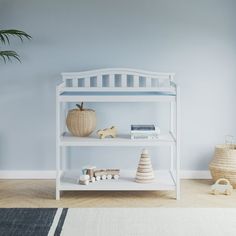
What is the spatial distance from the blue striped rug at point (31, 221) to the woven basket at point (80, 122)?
0.73 metres

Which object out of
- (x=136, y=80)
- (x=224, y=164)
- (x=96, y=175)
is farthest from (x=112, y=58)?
(x=224, y=164)

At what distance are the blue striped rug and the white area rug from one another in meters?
0.06

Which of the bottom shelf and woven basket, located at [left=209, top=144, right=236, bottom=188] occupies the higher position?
woven basket, located at [left=209, top=144, right=236, bottom=188]

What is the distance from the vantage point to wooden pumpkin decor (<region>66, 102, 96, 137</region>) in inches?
165

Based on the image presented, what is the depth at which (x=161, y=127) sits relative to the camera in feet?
15.2

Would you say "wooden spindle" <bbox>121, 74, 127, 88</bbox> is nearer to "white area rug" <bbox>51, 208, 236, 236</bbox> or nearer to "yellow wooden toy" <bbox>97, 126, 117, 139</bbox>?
"yellow wooden toy" <bbox>97, 126, 117, 139</bbox>

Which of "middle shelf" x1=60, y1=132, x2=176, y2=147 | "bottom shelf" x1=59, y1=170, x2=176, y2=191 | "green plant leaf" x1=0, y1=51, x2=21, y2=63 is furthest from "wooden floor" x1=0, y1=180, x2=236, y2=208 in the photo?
"green plant leaf" x1=0, y1=51, x2=21, y2=63

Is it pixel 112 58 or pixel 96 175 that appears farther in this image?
pixel 112 58

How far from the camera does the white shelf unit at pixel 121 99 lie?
396 centimetres

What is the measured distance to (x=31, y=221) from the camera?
11.2 feet

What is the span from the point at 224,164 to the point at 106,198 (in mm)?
1003

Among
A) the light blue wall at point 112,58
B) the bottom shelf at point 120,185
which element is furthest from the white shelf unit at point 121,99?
the light blue wall at point 112,58

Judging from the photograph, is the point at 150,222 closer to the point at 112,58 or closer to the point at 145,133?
the point at 145,133

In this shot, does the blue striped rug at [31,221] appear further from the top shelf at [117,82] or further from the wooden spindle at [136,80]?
the wooden spindle at [136,80]
